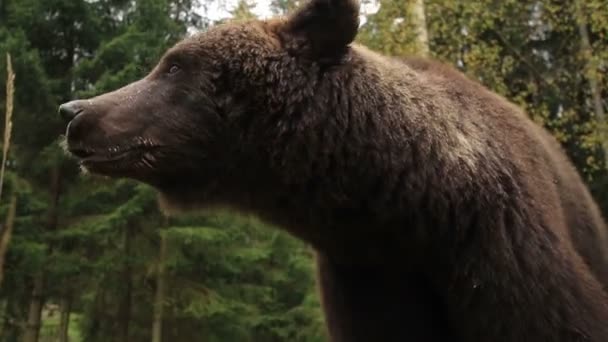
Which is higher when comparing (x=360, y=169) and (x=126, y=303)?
(x=360, y=169)

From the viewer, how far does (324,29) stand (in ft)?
10.7

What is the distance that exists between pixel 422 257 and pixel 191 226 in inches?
448

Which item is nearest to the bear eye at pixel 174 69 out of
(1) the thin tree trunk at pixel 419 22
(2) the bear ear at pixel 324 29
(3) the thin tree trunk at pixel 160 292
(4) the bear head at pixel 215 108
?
(4) the bear head at pixel 215 108

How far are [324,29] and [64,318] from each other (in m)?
11.9

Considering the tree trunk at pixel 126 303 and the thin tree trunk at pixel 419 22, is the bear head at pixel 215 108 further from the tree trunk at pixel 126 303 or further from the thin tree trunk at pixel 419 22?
the tree trunk at pixel 126 303

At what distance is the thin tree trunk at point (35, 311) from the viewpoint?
13.0 m

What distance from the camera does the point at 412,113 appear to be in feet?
10.7

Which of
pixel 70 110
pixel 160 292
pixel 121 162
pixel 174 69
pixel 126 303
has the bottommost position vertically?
pixel 126 303

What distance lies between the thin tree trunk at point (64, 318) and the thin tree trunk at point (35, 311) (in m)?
0.44

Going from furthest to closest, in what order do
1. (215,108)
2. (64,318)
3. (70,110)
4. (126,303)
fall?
(126,303) < (64,318) < (215,108) < (70,110)

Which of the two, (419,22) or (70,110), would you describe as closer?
(70,110)

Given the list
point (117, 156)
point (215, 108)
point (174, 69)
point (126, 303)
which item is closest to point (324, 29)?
point (215, 108)

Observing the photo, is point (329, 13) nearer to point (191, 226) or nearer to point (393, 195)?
point (393, 195)

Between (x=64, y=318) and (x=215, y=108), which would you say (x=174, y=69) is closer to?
(x=215, y=108)
